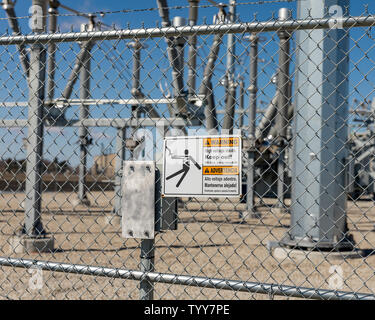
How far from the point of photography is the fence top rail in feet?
7.50

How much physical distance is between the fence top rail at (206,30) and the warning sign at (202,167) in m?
0.58

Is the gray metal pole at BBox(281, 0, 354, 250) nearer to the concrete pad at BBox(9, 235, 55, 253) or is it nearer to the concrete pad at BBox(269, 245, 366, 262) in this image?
the concrete pad at BBox(269, 245, 366, 262)

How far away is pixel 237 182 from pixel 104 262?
396cm

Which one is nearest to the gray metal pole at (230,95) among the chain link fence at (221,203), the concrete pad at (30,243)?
the chain link fence at (221,203)

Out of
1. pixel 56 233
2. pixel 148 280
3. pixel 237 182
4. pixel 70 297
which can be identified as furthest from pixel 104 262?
pixel 237 182

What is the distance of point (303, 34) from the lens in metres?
6.38

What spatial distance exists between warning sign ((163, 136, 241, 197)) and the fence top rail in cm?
58

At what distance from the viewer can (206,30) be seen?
249 centimetres

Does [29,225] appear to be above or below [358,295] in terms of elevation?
below

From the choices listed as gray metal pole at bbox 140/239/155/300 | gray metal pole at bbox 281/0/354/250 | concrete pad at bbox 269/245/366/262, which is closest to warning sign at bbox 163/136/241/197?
gray metal pole at bbox 140/239/155/300

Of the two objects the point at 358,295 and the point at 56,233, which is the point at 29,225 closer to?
the point at 56,233

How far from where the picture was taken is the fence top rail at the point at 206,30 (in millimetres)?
2287

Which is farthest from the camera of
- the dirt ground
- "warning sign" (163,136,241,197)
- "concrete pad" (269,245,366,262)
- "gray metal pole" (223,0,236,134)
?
Result: "concrete pad" (269,245,366,262)
